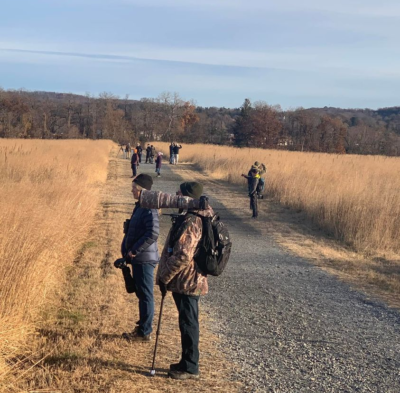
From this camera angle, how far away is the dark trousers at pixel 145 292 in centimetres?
474

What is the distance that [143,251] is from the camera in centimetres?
462

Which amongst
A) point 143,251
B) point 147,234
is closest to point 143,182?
point 147,234

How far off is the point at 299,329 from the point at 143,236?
2.18 metres

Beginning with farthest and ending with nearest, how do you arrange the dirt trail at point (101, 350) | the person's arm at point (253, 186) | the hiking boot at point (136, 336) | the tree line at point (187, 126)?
the tree line at point (187, 126)
the person's arm at point (253, 186)
the hiking boot at point (136, 336)
the dirt trail at point (101, 350)

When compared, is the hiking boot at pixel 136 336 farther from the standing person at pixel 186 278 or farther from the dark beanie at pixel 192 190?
the dark beanie at pixel 192 190

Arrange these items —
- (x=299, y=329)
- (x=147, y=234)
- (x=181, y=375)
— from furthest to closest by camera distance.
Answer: (x=299, y=329) < (x=147, y=234) < (x=181, y=375)

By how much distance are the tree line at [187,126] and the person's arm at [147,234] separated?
150 feet

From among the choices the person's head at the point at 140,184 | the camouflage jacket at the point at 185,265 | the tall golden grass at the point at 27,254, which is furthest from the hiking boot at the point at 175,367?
the person's head at the point at 140,184

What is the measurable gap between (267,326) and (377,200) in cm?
735

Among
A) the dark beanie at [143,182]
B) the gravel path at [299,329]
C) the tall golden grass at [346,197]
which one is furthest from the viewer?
the tall golden grass at [346,197]

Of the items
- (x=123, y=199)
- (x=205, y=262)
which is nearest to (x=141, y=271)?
(x=205, y=262)

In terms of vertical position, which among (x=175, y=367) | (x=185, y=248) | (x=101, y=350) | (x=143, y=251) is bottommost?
(x=101, y=350)

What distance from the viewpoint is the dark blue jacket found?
4562mm

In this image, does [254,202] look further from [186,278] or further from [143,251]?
[186,278]
